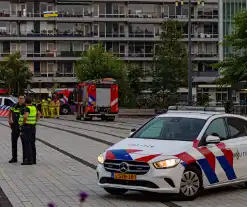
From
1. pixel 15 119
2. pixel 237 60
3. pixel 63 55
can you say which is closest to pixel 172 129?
pixel 15 119

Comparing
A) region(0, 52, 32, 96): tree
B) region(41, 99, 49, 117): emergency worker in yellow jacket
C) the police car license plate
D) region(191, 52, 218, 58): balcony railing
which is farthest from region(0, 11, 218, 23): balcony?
the police car license plate

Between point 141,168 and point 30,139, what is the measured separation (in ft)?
19.8

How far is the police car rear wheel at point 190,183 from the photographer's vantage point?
1040cm

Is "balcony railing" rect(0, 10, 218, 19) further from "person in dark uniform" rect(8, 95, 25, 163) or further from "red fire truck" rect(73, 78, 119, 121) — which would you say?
"person in dark uniform" rect(8, 95, 25, 163)

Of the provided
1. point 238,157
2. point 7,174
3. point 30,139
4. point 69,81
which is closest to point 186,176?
point 238,157

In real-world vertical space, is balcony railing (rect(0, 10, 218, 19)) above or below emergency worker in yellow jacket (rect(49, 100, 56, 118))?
above

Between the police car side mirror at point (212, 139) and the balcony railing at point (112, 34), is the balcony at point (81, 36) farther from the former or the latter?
the police car side mirror at point (212, 139)

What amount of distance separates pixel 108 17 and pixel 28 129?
7658 centimetres

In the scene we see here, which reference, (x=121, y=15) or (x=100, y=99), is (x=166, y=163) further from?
(x=121, y=15)

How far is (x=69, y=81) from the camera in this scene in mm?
90438

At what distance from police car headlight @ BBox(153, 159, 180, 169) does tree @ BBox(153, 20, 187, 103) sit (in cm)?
4889

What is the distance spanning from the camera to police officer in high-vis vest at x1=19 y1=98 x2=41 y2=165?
15.6m

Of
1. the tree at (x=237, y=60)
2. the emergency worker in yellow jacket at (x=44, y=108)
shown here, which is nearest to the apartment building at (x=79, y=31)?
the emergency worker in yellow jacket at (x=44, y=108)

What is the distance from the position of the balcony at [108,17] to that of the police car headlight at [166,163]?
7968 centimetres
